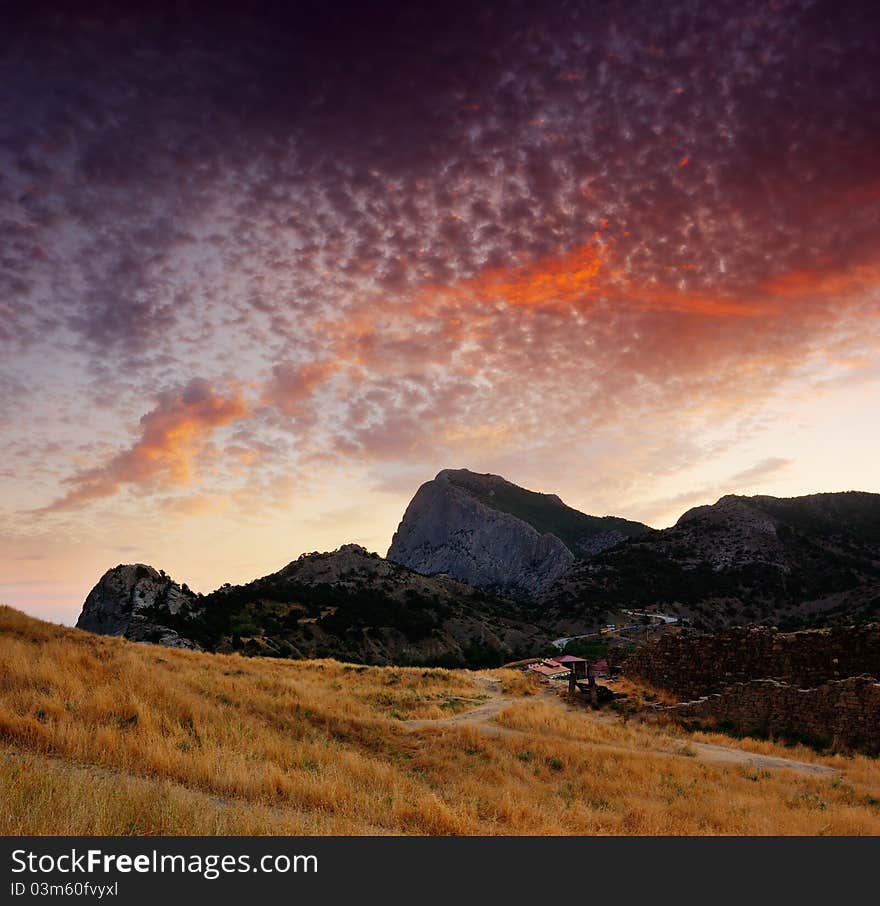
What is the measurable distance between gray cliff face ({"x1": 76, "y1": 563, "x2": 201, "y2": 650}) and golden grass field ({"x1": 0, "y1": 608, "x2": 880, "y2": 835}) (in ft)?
71.4

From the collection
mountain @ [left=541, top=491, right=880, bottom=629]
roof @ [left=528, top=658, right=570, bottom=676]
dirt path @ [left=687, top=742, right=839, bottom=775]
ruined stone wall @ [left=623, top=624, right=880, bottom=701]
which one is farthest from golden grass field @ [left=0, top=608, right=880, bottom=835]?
mountain @ [left=541, top=491, right=880, bottom=629]

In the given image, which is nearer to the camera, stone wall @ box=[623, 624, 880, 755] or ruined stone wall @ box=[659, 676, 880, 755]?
ruined stone wall @ box=[659, 676, 880, 755]

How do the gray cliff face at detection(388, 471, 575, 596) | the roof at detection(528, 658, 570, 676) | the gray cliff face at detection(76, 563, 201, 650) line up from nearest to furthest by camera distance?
the roof at detection(528, 658, 570, 676) → the gray cliff face at detection(76, 563, 201, 650) → the gray cliff face at detection(388, 471, 575, 596)

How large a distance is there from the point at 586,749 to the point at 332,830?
10570 mm

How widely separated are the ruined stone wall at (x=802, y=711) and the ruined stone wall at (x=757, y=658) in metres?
2.49

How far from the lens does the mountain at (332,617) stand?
45125 mm

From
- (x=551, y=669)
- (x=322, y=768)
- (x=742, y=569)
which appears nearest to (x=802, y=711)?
(x=322, y=768)

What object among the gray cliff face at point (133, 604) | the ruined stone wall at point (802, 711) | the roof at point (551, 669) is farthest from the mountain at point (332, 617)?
the ruined stone wall at point (802, 711)

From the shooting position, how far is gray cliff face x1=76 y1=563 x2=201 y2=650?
39931 mm

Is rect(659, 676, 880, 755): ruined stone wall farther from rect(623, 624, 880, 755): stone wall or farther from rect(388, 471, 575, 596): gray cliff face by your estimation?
rect(388, 471, 575, 596): gray cliff face

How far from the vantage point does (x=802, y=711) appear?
1994 cm

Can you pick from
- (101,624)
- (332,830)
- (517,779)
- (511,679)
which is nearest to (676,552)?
(511,679)

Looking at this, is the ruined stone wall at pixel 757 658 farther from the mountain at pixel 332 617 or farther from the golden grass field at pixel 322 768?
the mountain at pixel 332 617
